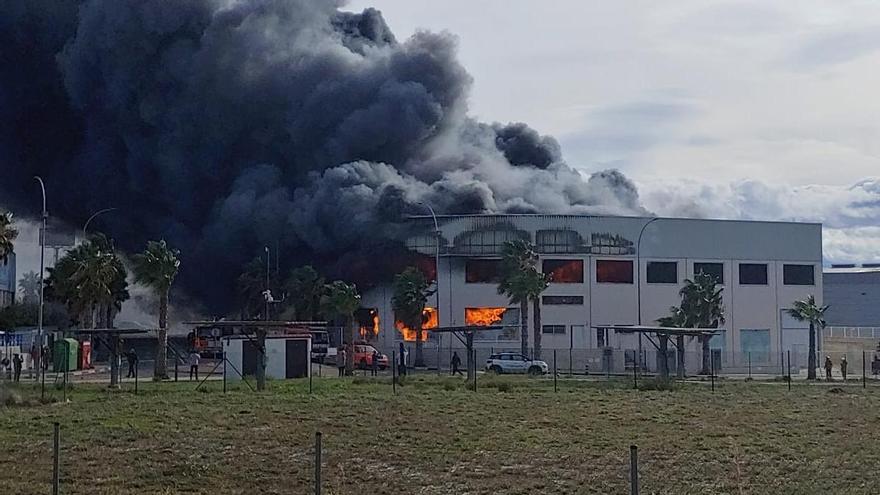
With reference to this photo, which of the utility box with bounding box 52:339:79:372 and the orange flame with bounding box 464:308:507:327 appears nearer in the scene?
the utility box with bounding box 52:339:79:372

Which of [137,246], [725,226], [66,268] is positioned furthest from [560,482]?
[137,246]

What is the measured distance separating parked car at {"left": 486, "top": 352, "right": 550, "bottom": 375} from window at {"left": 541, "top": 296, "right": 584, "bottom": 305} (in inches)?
803

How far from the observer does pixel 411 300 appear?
77875 mm

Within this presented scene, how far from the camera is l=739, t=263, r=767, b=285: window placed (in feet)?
288

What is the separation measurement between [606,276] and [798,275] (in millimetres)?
15992

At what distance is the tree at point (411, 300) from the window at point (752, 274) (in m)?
25.4

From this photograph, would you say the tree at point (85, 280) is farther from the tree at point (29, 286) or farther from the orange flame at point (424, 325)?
the tree at point (29, 286)

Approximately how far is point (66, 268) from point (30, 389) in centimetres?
3124

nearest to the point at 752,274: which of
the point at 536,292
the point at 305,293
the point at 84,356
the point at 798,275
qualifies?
the point at 798,275

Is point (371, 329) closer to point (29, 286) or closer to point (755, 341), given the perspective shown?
point (755, 341)

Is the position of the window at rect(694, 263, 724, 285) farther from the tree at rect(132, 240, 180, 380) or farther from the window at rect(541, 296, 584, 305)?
the tree at rect(132, 240, 180, 380)

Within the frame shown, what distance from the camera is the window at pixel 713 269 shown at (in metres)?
86.3

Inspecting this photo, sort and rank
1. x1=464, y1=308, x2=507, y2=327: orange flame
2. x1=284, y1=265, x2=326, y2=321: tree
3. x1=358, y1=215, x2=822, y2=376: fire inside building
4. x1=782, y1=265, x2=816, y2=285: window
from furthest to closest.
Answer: x1=782, y1=265, x2=816, y2=285: window → x1=358, y1=215, x2=822, y2=376: fire inside building → x1=464, y1=308, x2=507, y2=327: orange flame → x1=284, y1=265, x2=326, y2=321: tree

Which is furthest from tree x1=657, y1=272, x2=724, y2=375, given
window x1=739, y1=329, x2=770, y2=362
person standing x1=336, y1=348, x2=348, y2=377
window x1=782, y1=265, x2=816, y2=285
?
person standing x1=336, y1=348, x2=348, y2=377
